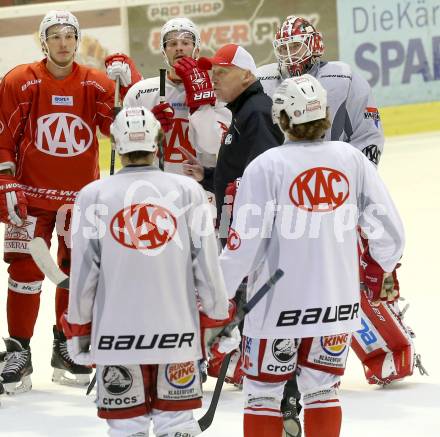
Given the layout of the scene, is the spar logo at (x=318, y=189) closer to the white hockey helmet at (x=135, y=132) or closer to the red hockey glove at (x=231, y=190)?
the white hockey helmet at (x=135, y=132)

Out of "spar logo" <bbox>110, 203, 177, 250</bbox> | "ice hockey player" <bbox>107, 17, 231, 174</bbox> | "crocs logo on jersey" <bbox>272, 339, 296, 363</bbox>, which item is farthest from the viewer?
"ice hockey player" <bbox>107, 17, 231, 174</bbox>

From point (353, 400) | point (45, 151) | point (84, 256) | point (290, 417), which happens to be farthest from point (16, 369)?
point (84, 256)

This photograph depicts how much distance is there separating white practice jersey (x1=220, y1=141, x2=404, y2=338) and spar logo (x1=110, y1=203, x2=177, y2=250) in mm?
308

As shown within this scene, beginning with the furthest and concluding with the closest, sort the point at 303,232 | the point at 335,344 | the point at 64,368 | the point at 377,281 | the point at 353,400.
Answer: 1. the point at 64,368
2. the point at 353,400
3. the point at 377,281
4. the point at 335,344
5. the point at 303,232

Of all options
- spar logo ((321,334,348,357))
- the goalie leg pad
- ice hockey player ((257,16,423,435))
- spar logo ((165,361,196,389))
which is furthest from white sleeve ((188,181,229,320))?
the goalie leg pad

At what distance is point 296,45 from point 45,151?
108cm

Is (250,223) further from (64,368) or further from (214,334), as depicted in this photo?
(64,368)

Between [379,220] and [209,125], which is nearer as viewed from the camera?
[379,220]

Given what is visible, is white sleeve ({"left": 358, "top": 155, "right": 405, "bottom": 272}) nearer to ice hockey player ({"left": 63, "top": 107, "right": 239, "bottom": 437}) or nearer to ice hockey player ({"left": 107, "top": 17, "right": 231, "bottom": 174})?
ice hockey player ({"left": 63, "top": 107, "right": 239, "bottom": 437})

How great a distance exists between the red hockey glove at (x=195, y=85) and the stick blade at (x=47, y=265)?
4.18 ft

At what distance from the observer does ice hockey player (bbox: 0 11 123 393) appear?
17.4ft

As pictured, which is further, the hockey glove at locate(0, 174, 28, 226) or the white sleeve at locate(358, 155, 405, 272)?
the hockey glove at locate(0, 174, 28, 226)

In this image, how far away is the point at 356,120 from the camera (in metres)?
5.20

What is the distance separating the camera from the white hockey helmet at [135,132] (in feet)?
11.9
